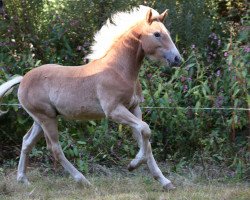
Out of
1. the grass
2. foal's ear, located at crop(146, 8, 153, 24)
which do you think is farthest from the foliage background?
foal's ear, located at crop(146, 8, 153, 24)

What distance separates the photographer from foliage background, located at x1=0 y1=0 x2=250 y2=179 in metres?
8.16

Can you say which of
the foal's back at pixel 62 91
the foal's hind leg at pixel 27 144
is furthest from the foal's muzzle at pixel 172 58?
the foal's hind leg at pixel 27 144

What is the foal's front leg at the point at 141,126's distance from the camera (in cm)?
664

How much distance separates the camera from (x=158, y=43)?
6.87 meters

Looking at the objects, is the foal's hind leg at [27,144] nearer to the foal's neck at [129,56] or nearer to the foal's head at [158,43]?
the foal's neck at [129,56]

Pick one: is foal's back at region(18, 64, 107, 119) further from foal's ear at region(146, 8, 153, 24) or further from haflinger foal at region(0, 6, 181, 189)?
foal's ear at region(146, 8, 153, 24)

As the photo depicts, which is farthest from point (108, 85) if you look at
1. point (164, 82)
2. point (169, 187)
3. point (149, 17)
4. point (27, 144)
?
point (164, 82)

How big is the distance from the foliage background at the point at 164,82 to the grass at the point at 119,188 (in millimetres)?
496

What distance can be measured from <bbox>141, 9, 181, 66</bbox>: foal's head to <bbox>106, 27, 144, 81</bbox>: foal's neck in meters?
0.11

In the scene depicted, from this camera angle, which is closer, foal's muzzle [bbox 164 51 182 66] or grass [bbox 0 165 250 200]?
grass [bbox 0 165 250 200]

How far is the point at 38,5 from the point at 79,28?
2.40 feet

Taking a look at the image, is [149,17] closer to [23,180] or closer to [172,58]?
[172,58]

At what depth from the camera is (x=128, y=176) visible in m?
7.94

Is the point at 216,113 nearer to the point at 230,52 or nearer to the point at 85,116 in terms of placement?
the point at 230,52
